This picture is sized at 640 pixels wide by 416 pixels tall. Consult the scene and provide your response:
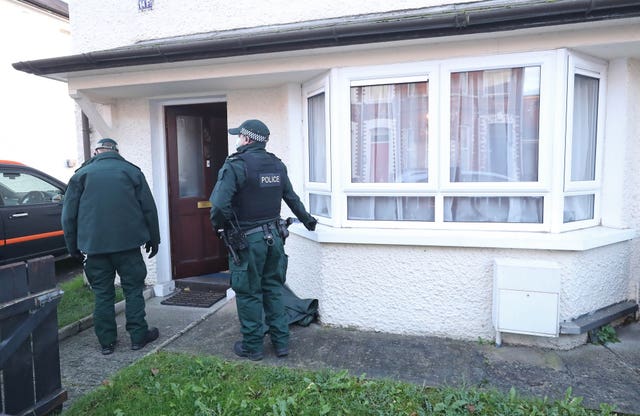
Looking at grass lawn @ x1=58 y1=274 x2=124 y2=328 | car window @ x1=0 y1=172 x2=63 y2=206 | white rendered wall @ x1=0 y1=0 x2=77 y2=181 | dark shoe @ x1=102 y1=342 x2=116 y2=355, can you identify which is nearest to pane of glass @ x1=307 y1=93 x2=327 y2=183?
dark shoe @ x1=102 y1=342 x2=116 y2=355

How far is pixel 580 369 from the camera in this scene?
12.3ft

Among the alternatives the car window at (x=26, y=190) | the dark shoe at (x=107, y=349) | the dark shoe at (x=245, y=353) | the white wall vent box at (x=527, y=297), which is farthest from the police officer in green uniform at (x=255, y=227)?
the car window at (x=26, y=190)

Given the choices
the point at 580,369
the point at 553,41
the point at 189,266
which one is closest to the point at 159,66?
the point at 189,266

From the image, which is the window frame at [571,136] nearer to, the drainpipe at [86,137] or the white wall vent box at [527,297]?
the white wall vent box at [527,297]

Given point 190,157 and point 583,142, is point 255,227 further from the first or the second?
point 583,142

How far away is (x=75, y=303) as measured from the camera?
18.1 ft

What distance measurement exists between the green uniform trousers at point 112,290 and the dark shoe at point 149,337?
0.04m

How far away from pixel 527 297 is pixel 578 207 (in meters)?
1.14

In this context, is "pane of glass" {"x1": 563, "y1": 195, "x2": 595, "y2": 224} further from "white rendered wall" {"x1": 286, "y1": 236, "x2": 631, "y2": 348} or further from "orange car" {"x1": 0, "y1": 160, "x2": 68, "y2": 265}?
"orange car" {"x1": 0, "y1": 160, "x2": 68, "y2": 265}

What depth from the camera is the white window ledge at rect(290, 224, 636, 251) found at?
408 centimetres

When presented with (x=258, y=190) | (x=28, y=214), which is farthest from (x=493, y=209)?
(x=28, y=214)

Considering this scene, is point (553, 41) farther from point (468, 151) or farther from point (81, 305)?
point (81, 305)

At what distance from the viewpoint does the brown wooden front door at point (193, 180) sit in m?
6.27

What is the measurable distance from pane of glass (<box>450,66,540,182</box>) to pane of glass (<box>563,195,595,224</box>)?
47 cm
